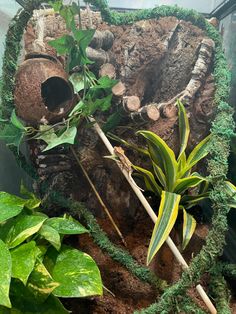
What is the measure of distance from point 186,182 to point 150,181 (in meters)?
0.21

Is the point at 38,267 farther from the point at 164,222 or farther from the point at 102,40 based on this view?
the point at 102,40

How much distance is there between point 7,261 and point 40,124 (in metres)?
0.72

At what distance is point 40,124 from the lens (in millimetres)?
1513

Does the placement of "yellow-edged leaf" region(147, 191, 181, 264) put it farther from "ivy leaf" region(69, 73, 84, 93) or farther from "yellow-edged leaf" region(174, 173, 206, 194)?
"ivy leaf" region(69, 73, 84, 93)

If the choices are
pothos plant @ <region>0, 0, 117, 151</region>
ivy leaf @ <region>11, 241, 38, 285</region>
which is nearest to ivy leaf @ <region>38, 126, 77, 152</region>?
pothos plant @ <region>0, 0, 117, 151</region>

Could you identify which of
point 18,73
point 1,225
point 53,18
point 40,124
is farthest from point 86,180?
point 53,18

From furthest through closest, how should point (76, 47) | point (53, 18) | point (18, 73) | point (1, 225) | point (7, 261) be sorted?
point (53, 18) < point (18, 73) < point (76, 47) < point (1, 225) < point (7, 261)

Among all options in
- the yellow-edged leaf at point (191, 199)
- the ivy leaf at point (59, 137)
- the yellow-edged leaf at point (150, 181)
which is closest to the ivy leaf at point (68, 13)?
the ivy leaf at point (59, 137)

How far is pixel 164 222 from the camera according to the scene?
1.22 metres

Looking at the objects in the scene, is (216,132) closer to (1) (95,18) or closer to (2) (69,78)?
(2) (69,78)

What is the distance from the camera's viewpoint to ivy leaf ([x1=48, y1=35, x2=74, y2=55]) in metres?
1.36

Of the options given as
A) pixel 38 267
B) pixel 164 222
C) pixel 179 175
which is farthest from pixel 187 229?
pixel 38 267

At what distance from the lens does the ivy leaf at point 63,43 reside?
1357mm

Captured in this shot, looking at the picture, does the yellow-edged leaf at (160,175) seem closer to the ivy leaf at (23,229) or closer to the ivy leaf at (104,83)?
the ivy leaf at (104,83)
